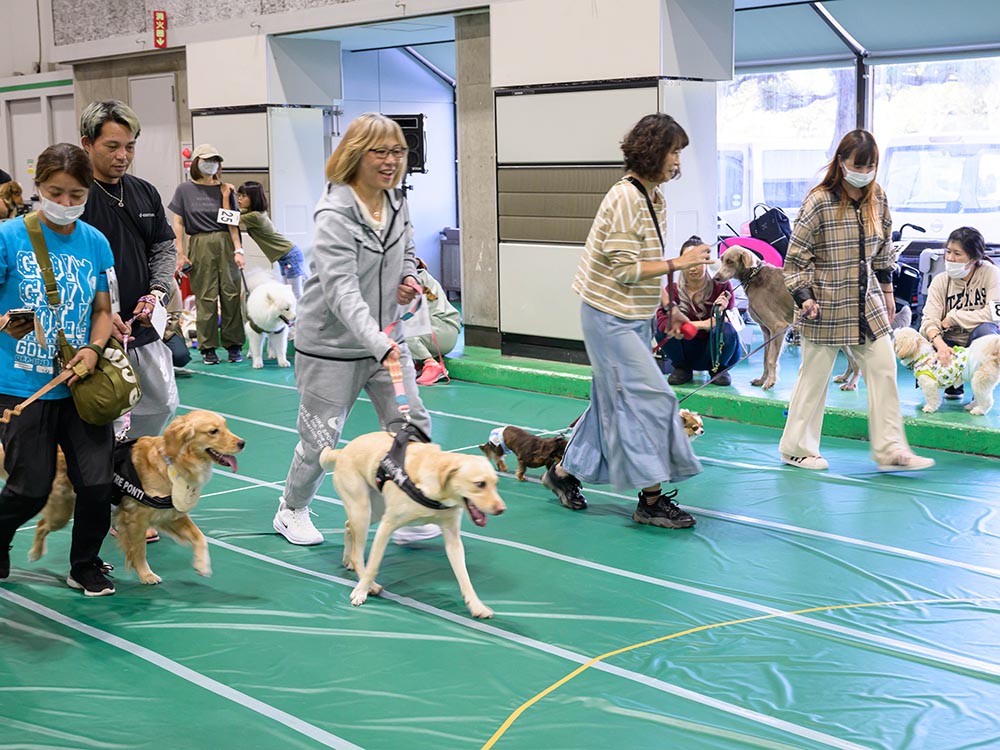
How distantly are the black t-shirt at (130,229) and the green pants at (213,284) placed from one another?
18.8ft

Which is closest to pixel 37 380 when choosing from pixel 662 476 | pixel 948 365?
pixel 662 476

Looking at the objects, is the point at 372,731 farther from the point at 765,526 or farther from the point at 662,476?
the point at 765,526

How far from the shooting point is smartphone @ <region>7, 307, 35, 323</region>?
4.23 m

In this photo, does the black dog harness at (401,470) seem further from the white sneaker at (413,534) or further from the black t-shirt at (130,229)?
the black t-shirt at (130,229)

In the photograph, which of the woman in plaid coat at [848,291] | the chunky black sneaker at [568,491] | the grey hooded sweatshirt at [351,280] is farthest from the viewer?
the woman in plaid coat at [848,291]

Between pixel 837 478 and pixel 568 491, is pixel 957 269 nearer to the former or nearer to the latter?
pixel 837 478

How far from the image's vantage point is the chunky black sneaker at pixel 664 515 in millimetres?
5637

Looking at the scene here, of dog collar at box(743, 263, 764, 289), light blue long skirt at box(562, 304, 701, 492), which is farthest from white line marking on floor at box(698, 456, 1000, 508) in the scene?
dog collar at box(743, 263, 764, 289)

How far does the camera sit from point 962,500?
602cm

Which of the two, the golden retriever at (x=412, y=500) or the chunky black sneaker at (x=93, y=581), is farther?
the chunky black sneaker at (x=93, y=581)

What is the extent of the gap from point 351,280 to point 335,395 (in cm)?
56

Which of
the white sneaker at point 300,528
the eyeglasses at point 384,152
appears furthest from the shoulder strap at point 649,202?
the white sneaker at point 300,528

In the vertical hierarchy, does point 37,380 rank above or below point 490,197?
below

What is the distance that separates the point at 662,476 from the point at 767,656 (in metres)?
1.48
